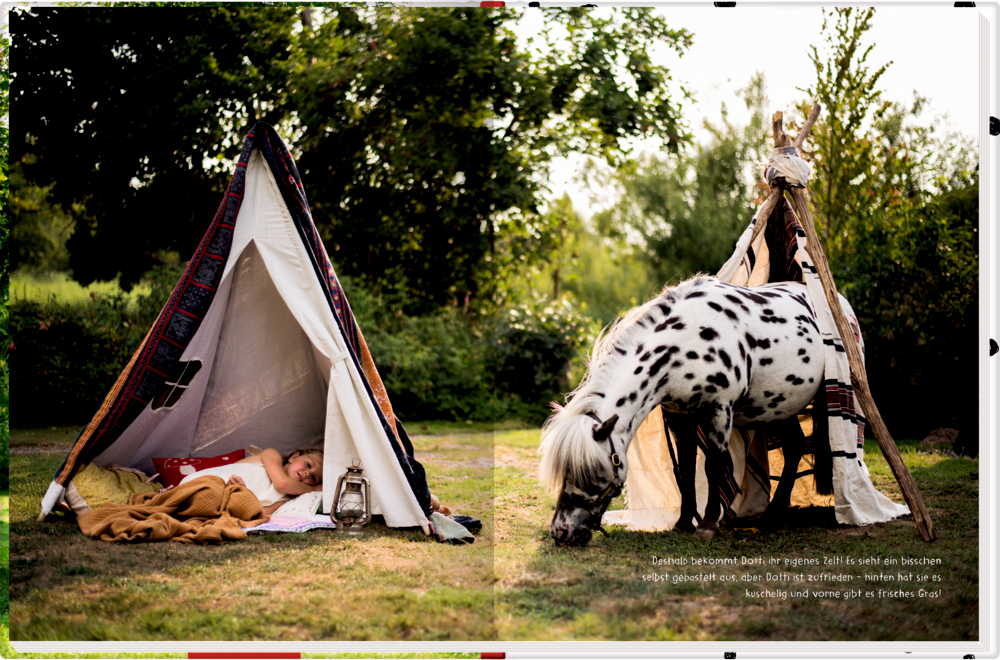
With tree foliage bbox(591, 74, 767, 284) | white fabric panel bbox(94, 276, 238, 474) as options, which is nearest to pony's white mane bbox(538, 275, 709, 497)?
white fabric panel bbox(94, 276, 238, 474)

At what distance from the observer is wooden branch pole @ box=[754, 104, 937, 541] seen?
10.9 feet

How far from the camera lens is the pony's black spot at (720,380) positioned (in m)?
3.34

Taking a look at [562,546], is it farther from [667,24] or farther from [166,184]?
[166,184]

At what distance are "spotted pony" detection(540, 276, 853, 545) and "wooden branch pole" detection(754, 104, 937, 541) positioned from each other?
0.50 ft

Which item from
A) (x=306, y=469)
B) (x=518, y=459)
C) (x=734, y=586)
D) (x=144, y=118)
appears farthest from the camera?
(x=144, y=118)

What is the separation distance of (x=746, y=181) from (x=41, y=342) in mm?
11632

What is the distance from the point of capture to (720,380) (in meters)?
3.35

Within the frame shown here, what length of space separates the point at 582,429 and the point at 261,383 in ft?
9.60

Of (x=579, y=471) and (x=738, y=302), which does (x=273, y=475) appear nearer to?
(x=579, y=471)

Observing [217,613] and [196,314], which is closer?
[217,613]

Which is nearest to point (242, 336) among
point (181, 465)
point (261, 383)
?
point (261, 383)

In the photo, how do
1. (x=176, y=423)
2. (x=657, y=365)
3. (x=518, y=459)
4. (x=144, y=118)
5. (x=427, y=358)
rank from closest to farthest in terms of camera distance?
(x=657, y=365) < (x=176, y=423) < (x=518, y=459) < (x=144, y=118) < (x=427, y=358)
